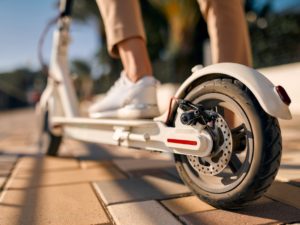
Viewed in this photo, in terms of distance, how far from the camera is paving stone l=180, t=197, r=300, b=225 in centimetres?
108

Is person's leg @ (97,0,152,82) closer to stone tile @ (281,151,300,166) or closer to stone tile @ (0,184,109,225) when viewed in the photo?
stone tile @ (0,184,109,225)

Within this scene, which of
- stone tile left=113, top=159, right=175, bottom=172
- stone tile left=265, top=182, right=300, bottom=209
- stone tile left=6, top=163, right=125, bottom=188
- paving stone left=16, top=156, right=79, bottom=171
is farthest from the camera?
paving stone left=16, top=156, right=79, bottom=171

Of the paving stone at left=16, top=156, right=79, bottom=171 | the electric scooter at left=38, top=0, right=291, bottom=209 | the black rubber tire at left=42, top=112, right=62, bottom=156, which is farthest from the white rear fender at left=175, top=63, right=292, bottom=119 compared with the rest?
the black rubber tire at left=42, top=112, right=62, bottom=156

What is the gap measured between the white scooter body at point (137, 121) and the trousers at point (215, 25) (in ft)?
0.75

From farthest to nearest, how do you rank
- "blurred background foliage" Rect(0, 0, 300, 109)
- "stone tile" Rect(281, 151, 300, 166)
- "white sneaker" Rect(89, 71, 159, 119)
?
"blurred background foliage" Rect(0, 0, 300, 109), "stone tile" Rect(281, 151, 300, 166), "white sneaker" Rect(89, 71, 159, 119)

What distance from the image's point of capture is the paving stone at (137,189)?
1413mm

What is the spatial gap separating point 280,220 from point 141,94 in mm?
767

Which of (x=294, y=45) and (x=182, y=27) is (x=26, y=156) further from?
(x=182, y=27)

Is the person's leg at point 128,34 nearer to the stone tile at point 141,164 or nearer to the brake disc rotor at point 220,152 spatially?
the brake disc rotor at point 220,152

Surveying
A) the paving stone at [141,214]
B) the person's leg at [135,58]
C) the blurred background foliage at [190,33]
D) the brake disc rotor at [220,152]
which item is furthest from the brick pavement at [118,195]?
the blurred background foliage at [190,33]

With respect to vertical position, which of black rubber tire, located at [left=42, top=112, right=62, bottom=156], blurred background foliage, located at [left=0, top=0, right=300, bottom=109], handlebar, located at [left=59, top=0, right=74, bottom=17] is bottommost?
black rubber tire, located at [left=42, top=112, right=62, bottom=156]

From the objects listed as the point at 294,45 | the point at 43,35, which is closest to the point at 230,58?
the point at 43,35

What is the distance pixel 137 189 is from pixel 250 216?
57 cm

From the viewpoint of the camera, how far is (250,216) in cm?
112
